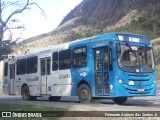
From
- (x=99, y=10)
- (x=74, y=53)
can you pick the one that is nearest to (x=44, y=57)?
(x=74, y=53)

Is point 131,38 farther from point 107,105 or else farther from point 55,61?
point 55,61

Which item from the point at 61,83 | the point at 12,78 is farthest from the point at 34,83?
the point at 12,78

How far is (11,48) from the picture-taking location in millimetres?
22406

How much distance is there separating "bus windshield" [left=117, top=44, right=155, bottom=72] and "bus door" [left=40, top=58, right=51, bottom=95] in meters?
5.87

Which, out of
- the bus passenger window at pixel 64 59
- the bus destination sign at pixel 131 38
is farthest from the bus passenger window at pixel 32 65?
the bus destination sign at pixel 131 38

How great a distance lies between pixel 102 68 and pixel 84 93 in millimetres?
1768

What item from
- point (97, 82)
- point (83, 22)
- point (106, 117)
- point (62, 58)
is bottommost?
point (106, 117)

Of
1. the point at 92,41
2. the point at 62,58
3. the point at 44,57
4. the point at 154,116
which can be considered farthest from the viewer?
the point at 44,57

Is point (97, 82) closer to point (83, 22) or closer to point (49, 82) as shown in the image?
point (49, 82)

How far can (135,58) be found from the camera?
1742cm

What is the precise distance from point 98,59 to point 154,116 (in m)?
6.05

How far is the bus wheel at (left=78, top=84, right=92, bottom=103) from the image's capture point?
720 inches

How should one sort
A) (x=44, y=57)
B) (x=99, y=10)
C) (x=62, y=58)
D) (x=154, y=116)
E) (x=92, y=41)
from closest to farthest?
1. (x=154, y=116)
2. (x=92, y=41)
3. (x=62, y=58)
4. (x=44, y=57)
5. (x=99, y=10)

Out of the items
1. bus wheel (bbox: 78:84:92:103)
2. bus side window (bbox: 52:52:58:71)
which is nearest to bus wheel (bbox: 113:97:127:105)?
bus wheel (bbox: 78:84:92:103)
